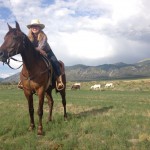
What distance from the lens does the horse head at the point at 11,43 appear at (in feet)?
32.8

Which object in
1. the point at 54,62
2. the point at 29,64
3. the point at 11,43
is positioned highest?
the point at 11,43

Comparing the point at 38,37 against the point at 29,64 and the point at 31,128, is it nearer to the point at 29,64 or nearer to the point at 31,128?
the point at 29,64

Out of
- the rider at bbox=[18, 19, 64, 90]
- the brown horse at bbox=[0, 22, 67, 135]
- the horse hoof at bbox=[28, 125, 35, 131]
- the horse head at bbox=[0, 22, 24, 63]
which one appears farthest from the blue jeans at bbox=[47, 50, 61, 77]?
the horse hoof at bbox=[28, 125, 35, 131]

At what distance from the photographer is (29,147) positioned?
8633mm

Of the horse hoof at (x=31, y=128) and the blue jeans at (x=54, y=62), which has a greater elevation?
the blue jeans at (x=54, y=62)

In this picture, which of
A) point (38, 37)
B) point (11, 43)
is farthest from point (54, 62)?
point (11, 43)

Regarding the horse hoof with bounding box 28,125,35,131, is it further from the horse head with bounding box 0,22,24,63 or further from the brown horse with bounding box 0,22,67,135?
the horse head with bounding box 0,22,24,63

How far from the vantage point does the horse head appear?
10.0 m

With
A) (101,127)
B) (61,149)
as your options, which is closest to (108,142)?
(61,149)

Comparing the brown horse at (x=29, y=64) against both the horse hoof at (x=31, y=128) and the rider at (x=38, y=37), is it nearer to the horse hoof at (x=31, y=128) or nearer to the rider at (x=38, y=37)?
the horse hoof at (x=31, y=128)

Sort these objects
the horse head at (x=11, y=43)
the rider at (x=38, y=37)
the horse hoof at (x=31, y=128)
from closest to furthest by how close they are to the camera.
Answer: the horse head at (x=11, y=43) < the horse hoof at (x=31, y=128) < the rider at (x=38, y=37)

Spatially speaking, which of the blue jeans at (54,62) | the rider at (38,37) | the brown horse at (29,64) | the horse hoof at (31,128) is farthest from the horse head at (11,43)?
the horse hoof at (31,128)

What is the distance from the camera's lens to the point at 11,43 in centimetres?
1023

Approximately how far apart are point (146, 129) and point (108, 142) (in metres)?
2.49
